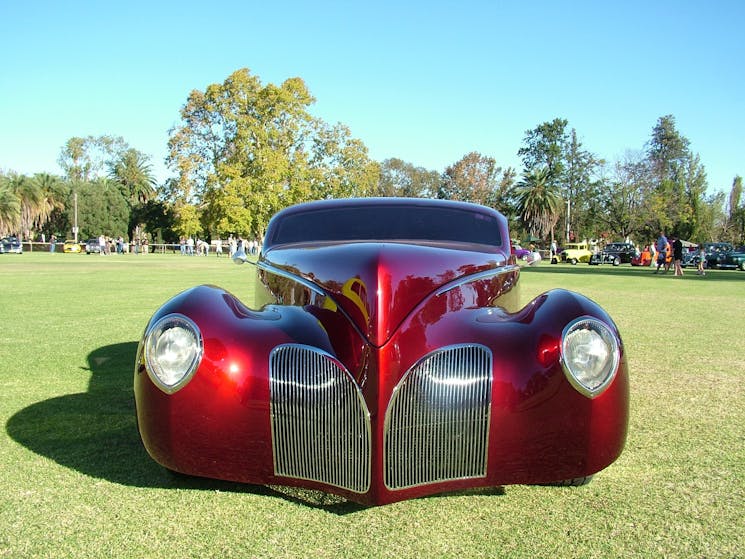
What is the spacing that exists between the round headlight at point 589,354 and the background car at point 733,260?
4336 centimetres

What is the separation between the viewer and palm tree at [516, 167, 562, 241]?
7300cm

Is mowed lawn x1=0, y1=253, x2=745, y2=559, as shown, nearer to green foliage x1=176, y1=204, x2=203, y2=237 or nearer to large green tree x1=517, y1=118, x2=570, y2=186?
green foliage x1=176, y1=204, x2=203, y2=237

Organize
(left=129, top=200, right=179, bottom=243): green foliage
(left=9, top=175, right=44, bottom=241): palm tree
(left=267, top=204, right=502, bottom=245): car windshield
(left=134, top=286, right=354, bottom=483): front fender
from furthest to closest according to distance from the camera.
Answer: (left=129, top=200, right=179, bottom=243): green foliage < (left=9, top=175, right=44, bottom=241): palm tree < (left=267, top=204, right=502, bottom=245): car windshield < (left=134, top=286, right=354, bottom=483): front fender

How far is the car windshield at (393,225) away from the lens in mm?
4027

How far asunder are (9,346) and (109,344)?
102 cm

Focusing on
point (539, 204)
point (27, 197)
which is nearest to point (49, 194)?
point (27, 197)

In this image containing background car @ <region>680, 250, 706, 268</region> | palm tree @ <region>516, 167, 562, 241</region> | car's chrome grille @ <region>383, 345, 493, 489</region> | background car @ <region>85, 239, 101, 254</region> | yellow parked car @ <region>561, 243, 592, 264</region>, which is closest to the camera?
car's chrome grille @ <region>383, 345, 493, 489</region>

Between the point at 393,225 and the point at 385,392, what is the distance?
1.84 meters

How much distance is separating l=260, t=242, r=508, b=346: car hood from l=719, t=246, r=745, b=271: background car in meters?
42.8

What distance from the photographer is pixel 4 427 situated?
A: 3.76 meters

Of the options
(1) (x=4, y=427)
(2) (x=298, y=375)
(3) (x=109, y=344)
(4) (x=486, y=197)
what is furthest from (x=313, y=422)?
(4) (x=486, y=197)

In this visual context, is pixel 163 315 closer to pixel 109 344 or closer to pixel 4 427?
pixel 4 427

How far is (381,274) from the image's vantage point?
2.71 meters

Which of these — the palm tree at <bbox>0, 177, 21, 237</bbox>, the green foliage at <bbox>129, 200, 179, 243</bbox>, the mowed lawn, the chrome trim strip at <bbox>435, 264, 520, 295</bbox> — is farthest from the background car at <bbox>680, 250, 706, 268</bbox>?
the palm tree at <bbox>0, 177, 21, 237</bbox>
